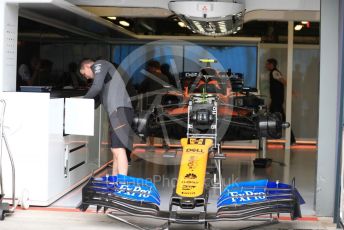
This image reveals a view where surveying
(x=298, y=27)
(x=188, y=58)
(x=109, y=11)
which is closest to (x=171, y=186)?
(x=109, y=11)

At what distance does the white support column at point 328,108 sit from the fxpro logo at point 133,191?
77.3 inches

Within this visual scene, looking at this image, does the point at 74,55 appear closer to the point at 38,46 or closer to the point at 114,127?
the point at 38,46

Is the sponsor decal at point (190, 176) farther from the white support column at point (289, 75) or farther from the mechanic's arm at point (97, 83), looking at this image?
the white support column at point (289, 75)

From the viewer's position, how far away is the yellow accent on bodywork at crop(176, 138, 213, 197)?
18.5 feet

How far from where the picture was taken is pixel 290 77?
12242 mm

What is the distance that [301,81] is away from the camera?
1318cm

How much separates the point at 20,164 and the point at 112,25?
4293 mm

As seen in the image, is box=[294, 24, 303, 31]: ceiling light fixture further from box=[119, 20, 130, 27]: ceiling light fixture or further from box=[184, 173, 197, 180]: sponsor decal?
box=[184, 173, 197, 180]: sponsor decal

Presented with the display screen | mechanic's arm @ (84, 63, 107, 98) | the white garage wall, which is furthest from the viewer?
the white garage wall

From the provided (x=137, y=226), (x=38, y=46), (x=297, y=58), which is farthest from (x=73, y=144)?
(x=297, y=58)

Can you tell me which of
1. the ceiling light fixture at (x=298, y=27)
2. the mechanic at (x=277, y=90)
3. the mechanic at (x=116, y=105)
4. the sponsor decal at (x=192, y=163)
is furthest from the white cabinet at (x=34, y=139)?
the ceiling light fixture at (x=298, y=27)

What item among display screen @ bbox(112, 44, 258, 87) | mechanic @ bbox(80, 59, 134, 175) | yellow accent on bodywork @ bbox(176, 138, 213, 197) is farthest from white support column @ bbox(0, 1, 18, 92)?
display screen @ bbox(112, 44, 258, 87)

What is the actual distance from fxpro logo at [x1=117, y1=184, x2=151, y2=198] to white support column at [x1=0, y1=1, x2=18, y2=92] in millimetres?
1838

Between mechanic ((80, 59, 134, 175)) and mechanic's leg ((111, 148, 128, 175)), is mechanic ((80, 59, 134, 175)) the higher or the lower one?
the higher one
